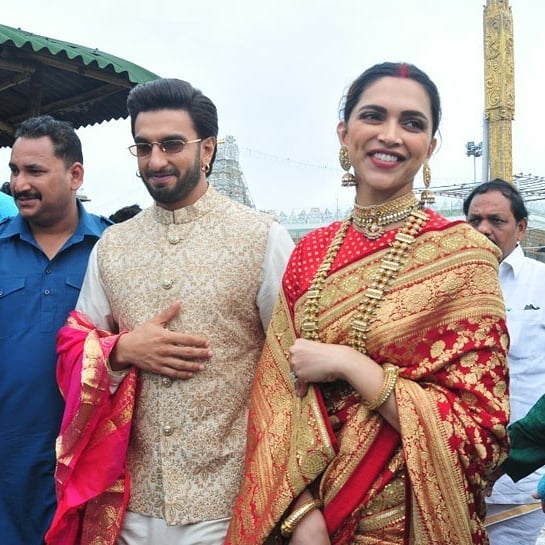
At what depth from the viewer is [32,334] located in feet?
7.48

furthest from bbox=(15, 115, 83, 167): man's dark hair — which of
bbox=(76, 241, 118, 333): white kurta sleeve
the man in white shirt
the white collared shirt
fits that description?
the white collared shirt

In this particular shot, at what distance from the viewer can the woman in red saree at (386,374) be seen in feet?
4.88

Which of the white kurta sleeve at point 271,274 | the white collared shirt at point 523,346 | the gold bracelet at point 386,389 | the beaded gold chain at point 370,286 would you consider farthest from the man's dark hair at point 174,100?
the white collared shirt at point 523,346

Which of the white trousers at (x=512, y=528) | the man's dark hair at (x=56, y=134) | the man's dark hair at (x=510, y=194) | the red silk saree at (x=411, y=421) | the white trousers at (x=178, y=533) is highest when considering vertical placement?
the man's dark hair at (x=56, y=134)

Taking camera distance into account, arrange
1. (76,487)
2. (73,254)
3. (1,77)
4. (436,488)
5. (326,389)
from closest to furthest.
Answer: (436,488), (326,389), (76,487), (73,254), (1,77)

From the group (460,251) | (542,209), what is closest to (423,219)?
(460,251)

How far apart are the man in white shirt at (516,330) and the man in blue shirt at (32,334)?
1.71m

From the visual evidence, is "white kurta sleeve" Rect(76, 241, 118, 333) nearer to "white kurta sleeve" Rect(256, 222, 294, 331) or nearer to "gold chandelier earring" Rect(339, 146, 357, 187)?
"white kurta sleeve" Rect(256, 222, 294, 331)

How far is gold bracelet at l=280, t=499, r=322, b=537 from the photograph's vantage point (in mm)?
1581

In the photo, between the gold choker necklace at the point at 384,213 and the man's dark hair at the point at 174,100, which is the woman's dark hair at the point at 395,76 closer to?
the gold choker necklace at the point at 384,213

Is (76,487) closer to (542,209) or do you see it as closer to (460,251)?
(460,251)

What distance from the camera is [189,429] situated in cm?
190

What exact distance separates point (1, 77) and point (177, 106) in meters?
2.89

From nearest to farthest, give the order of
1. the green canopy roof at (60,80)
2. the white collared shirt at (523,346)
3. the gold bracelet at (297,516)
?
the gold bracelet at (297,516), the white collared shirt at (523,346), the green canopy roof at (60,80)
